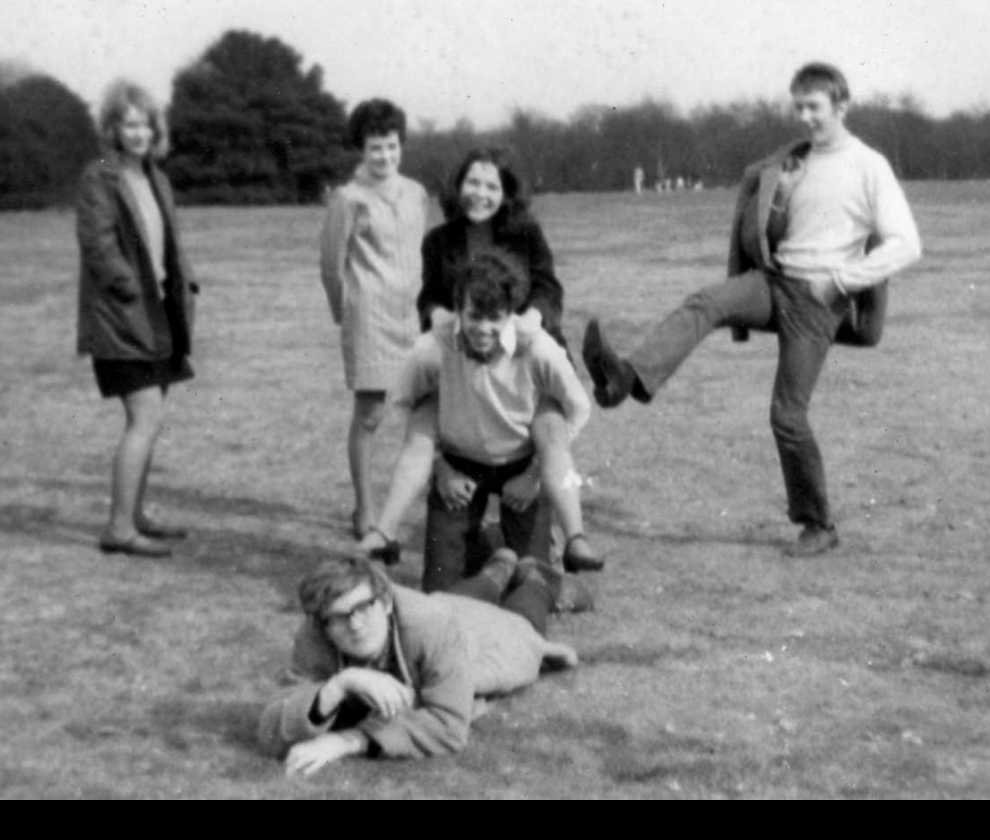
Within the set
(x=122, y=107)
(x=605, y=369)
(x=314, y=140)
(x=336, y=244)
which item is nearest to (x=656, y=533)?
(x=605, y=369)

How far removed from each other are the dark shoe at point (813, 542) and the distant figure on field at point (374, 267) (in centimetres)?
199

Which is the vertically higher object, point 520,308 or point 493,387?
point 520,308

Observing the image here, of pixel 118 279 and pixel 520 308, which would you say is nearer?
pixel 520 308

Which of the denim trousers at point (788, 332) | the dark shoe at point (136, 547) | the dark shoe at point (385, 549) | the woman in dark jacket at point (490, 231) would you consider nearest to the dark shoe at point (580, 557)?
the dark shoe at point (385, 549)

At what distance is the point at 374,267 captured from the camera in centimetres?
871

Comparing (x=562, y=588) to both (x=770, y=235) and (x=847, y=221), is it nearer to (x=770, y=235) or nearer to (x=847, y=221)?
(x=770, y=235)

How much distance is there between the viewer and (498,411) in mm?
7355

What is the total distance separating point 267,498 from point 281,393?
13.9 ft

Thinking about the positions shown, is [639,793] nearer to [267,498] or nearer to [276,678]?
[276,678]

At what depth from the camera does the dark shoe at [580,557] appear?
6969 mm

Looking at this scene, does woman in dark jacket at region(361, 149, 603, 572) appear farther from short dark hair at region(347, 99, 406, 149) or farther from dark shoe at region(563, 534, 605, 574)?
short dark hair at region(347, 99, 406, 149)

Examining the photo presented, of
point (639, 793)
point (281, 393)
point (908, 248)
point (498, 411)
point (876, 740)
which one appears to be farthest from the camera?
point (281, 393)

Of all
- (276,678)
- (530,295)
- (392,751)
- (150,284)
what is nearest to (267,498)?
(150,284)

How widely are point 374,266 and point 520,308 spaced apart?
1.39 meters
